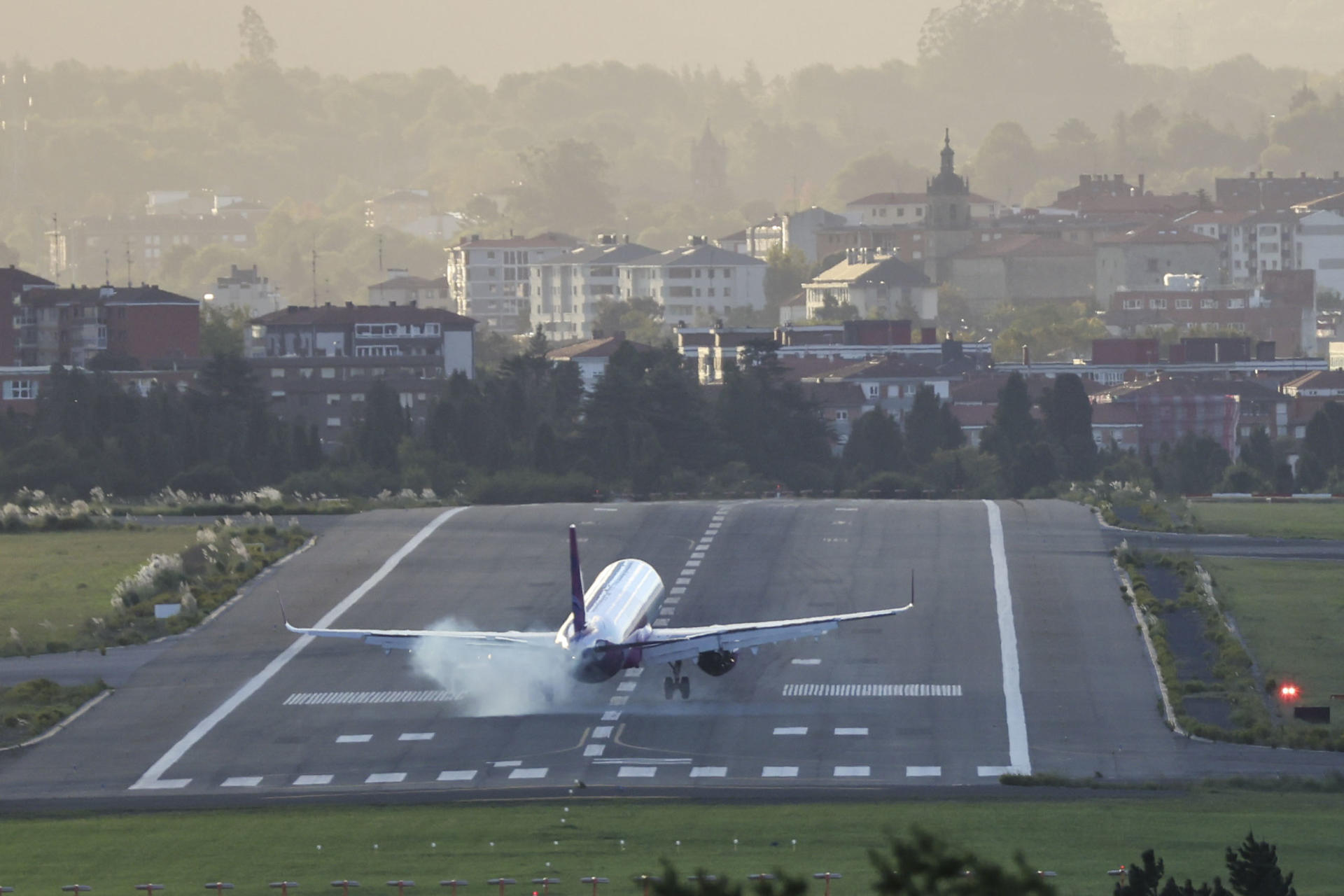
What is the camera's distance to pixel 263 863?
43.6 m

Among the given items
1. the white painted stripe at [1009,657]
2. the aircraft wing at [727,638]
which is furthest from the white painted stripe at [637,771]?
the white painted stripe at [1009,657]

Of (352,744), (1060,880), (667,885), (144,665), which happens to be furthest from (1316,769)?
(667,885)

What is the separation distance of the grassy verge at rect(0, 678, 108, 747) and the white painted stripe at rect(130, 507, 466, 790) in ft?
12.1

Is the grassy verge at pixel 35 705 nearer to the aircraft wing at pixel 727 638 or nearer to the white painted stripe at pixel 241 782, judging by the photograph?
the white painted stripe at pixel 241 782

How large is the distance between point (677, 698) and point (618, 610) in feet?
9.83

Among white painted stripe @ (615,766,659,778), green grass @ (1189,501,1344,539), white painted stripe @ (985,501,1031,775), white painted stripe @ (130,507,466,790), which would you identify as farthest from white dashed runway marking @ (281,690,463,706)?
green grass @ (1189,501,1344,539)

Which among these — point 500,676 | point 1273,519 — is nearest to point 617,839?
point 500,676

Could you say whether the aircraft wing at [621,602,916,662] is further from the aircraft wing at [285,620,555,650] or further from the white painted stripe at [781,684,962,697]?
the white painted stripe at [781,684,962,697]

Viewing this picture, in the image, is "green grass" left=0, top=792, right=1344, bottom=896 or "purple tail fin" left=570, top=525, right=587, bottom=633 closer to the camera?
"green grass" left=0, top=792, right=1344, bottom=896

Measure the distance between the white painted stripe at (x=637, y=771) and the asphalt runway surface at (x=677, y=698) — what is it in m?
0.10

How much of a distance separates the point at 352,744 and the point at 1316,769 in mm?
20970

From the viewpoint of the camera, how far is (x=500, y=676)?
6016 cm

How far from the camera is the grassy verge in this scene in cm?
5681

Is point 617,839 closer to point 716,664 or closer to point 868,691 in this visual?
point 716,664
